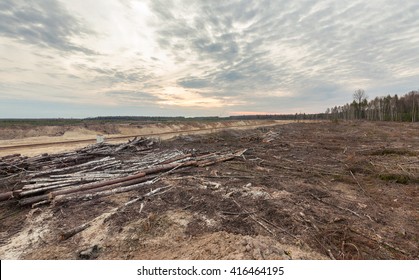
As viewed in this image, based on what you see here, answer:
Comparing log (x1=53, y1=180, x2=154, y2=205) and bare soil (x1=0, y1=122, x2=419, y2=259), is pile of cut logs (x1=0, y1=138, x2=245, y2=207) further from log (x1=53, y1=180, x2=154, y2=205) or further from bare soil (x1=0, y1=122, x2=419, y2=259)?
bare soil (x1=0, y1=122, x2=419, y2=259)

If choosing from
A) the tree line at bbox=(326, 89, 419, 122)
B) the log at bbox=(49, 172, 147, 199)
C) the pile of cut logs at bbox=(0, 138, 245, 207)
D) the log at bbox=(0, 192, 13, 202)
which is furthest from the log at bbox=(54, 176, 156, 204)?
the tree line at bbox=(326, 89, 419, 122)

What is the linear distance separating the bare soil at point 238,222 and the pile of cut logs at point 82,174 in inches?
16.1

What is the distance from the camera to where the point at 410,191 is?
7.55m

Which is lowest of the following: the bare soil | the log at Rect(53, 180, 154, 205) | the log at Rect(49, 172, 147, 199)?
the bare soil

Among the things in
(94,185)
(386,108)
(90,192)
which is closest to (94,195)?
(90,192)

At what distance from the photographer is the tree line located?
7306 cm

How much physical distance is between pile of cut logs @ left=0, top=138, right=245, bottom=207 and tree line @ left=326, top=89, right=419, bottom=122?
82183 mm

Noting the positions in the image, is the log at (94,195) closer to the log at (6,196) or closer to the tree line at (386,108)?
the log at (6,196)

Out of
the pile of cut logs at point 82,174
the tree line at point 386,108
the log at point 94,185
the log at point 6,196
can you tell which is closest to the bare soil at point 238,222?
the log at point 6,196

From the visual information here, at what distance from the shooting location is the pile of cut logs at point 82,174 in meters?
6.93

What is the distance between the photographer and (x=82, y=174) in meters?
8.72

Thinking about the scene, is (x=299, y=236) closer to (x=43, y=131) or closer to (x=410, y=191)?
(x=410, y=191)

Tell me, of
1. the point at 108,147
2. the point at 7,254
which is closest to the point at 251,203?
the point at 7,254
